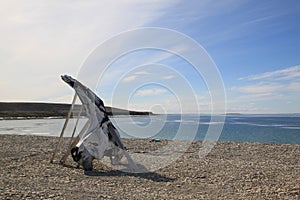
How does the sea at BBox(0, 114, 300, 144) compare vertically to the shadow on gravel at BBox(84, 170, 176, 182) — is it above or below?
below

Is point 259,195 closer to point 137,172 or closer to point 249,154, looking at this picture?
point 137,172

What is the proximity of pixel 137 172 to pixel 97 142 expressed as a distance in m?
2.04

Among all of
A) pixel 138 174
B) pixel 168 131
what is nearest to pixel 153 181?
pixel 138 174

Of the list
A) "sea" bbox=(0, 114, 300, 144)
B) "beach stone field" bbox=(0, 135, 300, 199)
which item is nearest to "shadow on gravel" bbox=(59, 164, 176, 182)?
"beach stone field" bbox=(0, 135, 300, 199)

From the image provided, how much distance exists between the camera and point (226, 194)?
9609 millimetres

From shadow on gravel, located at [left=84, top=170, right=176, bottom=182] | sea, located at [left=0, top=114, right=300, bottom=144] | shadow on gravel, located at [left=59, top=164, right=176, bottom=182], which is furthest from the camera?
sea, located at [left=0, top=114, right=300, bottom=144]

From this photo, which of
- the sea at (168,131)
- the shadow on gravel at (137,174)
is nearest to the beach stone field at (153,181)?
the shadow on gravel at (137,174)

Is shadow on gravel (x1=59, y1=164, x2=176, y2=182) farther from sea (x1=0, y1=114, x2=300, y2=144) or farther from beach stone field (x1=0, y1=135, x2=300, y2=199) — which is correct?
sea (x1=0, y1=114, x2=300, y2=144)

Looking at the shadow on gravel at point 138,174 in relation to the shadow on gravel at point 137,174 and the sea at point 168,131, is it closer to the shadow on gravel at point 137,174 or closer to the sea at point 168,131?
the shadow on gravel at point 137,174

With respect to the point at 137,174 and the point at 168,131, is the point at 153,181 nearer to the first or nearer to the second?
the point at 137,174

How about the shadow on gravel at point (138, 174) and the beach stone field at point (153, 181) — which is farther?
the shadow on gravel at point (138, 174)

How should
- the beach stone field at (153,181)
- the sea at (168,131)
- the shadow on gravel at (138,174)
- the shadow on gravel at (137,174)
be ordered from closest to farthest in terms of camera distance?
the beach stone field at (153,181) → the shadow on gravel at (138,174) → the shadow on gravel at (137,174) → the sea at (168,131)

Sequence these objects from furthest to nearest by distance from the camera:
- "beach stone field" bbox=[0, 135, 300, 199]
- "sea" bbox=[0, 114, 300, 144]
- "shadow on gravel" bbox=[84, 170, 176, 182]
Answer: "sea" bbox=[0, 114, 300, 144] < "shadow on gravel" bbox=[84, 170, 176, 182] < "beach stone field" bbox=[0, 135, 300, 199]

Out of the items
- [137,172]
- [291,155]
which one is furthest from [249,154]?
[137,172]
